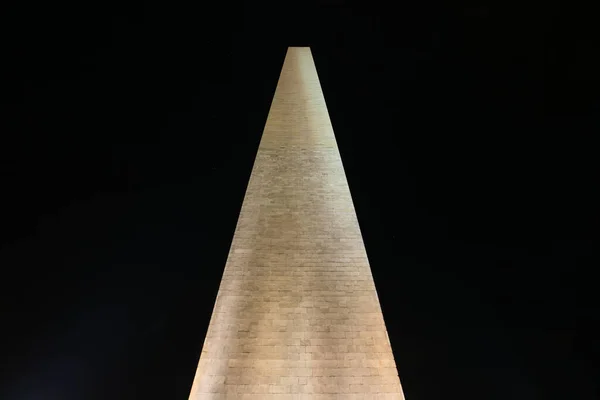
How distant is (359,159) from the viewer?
56.5 inches

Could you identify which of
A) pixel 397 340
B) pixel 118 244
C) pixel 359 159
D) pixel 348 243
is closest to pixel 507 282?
pixel 397 340

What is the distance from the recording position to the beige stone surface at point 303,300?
3031 millimetres

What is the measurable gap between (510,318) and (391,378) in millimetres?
2108

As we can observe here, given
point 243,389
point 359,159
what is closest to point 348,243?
point 243,389

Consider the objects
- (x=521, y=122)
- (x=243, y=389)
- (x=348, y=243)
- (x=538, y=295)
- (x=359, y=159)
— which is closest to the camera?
(x=538, y=295)

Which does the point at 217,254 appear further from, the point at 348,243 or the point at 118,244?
the point at 348,243

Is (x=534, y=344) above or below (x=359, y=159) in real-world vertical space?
below

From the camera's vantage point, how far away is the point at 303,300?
3.20 metres

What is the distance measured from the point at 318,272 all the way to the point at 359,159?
2085mm

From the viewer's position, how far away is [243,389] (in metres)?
2.98

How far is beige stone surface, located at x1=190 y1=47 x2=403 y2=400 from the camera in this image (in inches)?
119

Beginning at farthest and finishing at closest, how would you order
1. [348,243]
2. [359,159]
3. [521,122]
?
[348,243]
[359,159]
[521,122]

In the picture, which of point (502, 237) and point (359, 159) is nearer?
point (502, 237)

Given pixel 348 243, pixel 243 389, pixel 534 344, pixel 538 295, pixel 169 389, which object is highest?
pixel 538 295
